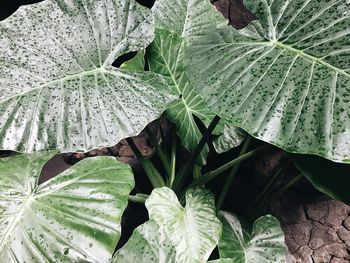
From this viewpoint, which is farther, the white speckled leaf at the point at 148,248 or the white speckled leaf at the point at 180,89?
the white speckled leaf at the point at 180,89

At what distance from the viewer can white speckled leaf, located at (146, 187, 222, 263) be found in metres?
1.16

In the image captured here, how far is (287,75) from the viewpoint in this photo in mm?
1090

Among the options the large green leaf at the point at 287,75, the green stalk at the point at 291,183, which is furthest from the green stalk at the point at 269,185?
the large green leaf at the point at 287,75

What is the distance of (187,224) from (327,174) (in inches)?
14.9

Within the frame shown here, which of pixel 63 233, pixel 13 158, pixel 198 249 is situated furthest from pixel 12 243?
pixel 198 249

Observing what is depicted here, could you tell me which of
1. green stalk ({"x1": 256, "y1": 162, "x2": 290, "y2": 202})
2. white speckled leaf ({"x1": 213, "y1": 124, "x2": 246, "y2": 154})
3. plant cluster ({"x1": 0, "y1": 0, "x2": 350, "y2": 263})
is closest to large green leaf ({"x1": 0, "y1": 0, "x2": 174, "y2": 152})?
plant cluster ({"x1": 0, "y1": 0, "x2": 350, "y2": 263})

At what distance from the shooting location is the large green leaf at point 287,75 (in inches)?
38.4

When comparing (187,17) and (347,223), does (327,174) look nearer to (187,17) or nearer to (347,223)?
(347,223)

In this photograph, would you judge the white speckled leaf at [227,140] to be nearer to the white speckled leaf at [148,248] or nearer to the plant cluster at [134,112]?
the plant cluster at [134,112]

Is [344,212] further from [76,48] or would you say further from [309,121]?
[76,48]

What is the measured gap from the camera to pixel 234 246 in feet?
4.42

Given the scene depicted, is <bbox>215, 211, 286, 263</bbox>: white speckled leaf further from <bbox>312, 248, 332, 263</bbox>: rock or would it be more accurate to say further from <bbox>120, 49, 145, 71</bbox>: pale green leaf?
<bbox>120, 49, 145, 71</bbox>: pale green leaf

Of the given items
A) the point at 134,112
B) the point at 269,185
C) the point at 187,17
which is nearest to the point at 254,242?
the point at 269,185

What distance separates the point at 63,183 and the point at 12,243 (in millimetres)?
184
